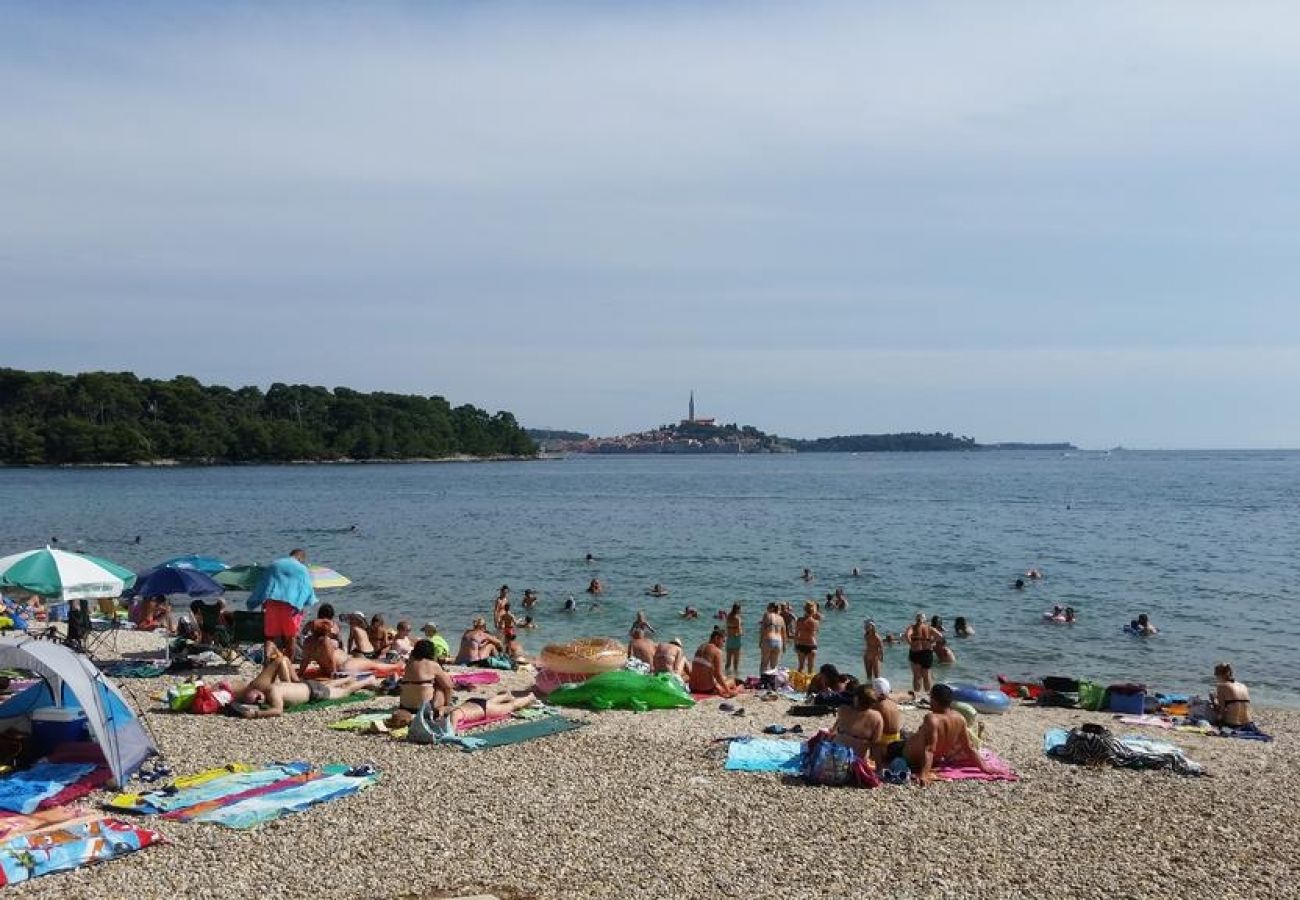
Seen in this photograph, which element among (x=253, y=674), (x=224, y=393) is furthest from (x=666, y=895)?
(x=224, y=393)

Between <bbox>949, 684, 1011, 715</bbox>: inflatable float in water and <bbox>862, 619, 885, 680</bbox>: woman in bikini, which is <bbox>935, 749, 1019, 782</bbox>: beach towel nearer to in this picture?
<bbox>949, 684, 1011, 715</bbox>: inflatable float in water

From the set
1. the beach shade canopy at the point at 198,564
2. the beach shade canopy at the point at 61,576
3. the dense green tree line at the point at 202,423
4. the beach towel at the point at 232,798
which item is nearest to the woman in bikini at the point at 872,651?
the beach shade canopy at the point at 198,564

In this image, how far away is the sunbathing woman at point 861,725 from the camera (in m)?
10.3

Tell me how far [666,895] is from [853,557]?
112 feet

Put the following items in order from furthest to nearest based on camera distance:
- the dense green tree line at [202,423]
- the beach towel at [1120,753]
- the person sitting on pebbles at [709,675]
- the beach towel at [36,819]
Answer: the dense green tree line at [202,423], the person sitting on pebbles at [709,675], the beach towel at [1120,753], the beach towel at [36,819]

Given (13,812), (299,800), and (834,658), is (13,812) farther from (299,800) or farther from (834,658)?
(834,658)

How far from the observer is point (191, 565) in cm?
1609

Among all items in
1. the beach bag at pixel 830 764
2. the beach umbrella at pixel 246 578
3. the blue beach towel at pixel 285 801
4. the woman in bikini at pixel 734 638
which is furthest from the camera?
the woman in bikini at pixel 734 638

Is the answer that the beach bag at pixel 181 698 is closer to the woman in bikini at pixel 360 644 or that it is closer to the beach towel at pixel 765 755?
the woman in bikini at pixel 360 644

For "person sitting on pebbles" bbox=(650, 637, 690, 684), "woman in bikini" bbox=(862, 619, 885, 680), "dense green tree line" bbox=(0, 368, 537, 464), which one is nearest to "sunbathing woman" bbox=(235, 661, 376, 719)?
"person sitting on pebbles" bbox=(650, 637, 690, 684)

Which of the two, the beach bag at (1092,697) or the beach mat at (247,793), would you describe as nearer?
the beach mat at (247,793)

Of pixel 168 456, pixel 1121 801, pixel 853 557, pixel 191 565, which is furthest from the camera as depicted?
pixel 168 456

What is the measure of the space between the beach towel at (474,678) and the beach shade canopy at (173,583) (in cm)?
360

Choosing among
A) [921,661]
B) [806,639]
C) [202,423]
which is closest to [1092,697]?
[921,661]
